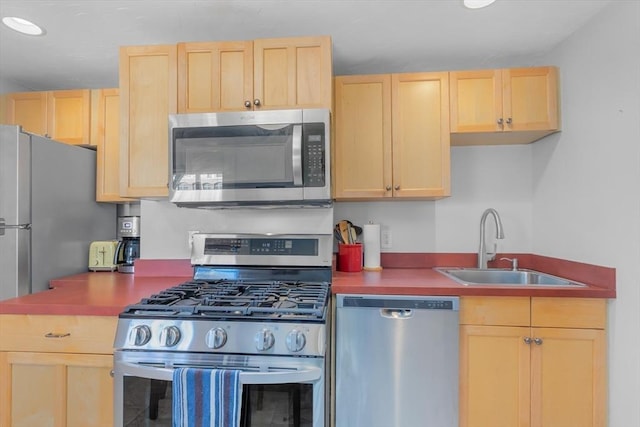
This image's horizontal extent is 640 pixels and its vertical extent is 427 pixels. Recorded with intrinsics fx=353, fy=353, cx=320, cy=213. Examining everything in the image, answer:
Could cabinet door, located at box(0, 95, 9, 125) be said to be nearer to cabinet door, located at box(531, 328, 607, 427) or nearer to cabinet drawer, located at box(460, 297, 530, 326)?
cabinet drawer, located at box(460, 297, 530, 326)

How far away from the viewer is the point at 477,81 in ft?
6.86

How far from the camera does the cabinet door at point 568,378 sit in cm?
162

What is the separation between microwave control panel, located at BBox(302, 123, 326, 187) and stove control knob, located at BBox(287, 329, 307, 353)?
0.75 m

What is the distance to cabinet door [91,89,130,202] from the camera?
2.36 meters

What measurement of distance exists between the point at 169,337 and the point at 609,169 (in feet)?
6.71

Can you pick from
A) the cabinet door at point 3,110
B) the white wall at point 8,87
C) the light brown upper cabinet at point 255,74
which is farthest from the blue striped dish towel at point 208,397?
the white wall at point 8,87

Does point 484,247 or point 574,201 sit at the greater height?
point 574,201

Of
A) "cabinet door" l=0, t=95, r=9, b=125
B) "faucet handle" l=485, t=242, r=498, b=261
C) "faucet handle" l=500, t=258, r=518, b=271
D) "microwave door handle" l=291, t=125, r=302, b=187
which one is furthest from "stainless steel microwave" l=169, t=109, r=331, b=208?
"cabinet door" l=0, t=95, r=9, b=125

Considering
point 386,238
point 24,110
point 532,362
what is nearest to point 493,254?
point 386,238

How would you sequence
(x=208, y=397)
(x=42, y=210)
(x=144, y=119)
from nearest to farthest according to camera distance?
(x=208, y=397), (x=144, y=119), (x=42, y=210)

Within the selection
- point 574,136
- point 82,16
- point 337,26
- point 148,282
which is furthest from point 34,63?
point 574,136

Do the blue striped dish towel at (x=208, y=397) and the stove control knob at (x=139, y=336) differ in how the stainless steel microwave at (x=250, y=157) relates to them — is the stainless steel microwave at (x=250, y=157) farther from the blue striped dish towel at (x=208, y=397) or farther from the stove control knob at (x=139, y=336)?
the blue striped dish towel at (x=208, y=397)

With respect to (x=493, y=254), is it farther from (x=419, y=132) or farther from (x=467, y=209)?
(x=419, y=132)

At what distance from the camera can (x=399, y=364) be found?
1.65 m
